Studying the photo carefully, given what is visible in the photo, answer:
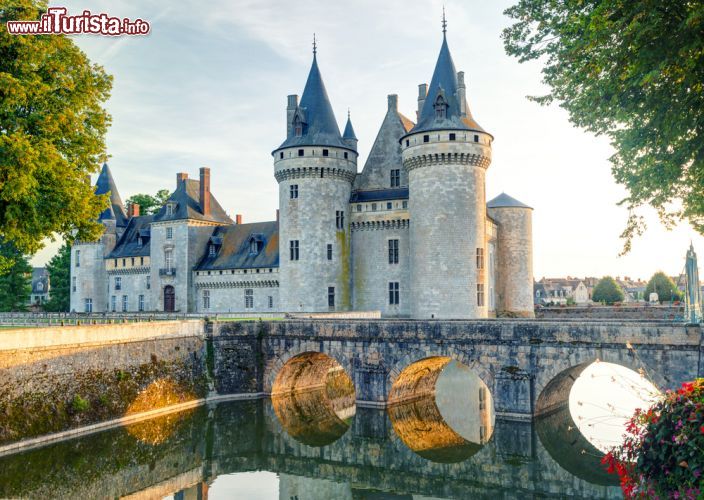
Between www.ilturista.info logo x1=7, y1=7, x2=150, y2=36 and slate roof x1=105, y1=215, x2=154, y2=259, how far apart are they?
96.4ft

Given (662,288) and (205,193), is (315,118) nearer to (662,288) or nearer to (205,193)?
(205,193)

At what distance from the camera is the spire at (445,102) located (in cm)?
3244

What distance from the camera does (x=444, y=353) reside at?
20891mm

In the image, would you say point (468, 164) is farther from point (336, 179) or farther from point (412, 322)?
point (412, 322)

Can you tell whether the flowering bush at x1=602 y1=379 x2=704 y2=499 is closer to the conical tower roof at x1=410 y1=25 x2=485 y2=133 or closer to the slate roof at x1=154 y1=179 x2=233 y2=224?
the conical tower roof at x1=410 y1=25 x2=485 y2=133

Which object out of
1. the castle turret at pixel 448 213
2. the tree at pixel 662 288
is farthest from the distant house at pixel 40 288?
the tree at pixel 662 288

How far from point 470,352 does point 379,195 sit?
17.9m

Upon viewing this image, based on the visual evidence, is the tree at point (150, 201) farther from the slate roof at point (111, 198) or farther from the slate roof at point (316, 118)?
the slate roof at point (316, 118)

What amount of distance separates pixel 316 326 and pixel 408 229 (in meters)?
14.0

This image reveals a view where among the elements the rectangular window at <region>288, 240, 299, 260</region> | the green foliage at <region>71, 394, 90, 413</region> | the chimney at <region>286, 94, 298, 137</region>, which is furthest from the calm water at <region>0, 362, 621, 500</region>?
the chimney at <region>286, 94, 298, 137</region>

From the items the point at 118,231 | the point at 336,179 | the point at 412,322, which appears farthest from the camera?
the point at 118,231

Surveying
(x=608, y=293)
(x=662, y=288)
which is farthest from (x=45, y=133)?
(x=662, y=288)

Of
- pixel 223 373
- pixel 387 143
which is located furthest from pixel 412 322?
pixel 387 143

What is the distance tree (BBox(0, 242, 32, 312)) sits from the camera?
4972 cm
